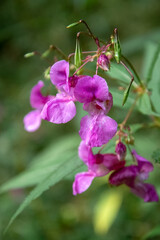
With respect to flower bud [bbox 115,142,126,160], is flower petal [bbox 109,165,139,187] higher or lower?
lower

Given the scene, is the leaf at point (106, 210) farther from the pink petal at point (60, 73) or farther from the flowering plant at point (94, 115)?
the pink petal at point (60, 73)

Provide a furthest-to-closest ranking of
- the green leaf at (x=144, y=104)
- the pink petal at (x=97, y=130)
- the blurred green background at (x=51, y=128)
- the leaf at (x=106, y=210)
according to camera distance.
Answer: the blurred green background at (x=51, y=128) < the leaf at (x=106, y=210) < the green leaf at (x=144, y=104) < the pink petal at (x=97, y=130)

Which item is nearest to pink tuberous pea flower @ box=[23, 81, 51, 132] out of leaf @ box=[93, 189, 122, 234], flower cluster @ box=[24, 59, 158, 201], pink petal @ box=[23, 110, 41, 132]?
pink petal @ box=[23, 110, 41, 132]

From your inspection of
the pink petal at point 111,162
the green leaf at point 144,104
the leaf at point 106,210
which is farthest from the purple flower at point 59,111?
the leaf at point 106,210

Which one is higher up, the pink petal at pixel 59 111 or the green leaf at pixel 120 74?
the pink petal at pixel 59 111

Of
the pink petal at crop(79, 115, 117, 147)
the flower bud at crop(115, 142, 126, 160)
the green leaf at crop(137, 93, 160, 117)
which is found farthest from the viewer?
the green leaf at crop(137, 93, 160, 117)

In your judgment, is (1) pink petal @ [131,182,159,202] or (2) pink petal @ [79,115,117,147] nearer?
(2) pink petal @ [79,115,117,147]

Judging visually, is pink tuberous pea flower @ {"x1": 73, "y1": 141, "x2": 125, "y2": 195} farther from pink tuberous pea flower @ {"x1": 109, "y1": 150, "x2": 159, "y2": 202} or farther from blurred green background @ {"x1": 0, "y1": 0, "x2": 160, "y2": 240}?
blurred green background @ {"x1": 0, "y1": 0, "x2": 160, "y2": 240}

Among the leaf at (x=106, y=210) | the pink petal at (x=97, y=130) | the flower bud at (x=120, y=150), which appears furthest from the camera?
the leaf at (x=106, y=210)

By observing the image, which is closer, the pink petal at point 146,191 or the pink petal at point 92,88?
the pink petal at point 92,88
